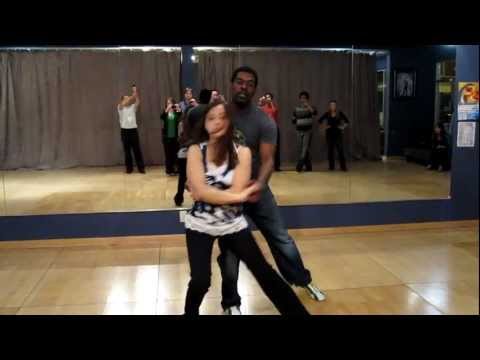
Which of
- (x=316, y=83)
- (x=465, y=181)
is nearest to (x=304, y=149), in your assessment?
(x=316, y=83)

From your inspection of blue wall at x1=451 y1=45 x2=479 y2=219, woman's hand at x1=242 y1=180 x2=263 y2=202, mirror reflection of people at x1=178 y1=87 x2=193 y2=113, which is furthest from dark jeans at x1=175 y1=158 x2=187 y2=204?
blue wall at x1=451 y1=45 x2=479 y2=219

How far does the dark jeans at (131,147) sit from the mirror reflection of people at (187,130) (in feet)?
1.25

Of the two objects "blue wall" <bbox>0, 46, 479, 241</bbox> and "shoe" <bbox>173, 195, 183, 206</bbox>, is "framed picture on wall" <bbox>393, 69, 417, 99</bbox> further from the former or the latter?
"shoe" <bbox>173, 195, 183, 206</bbox>

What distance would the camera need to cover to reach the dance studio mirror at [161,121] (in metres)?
4.58

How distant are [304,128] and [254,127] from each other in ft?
7.69

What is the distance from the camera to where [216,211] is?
7.34ft

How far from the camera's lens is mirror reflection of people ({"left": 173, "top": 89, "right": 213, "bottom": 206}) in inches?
94.1

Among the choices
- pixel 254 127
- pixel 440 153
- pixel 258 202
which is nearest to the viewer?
pixel 254 127

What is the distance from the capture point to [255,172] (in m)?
2.73

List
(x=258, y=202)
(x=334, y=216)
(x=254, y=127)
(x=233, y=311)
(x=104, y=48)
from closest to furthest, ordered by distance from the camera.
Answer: (x=254, y=127) < (x=258, y=202) < (x=233, y=311) < (x=104, y=48) < (x=334, y=216)

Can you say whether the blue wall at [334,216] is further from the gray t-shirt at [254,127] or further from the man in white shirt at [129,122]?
the gray t-shirt at [254,127]

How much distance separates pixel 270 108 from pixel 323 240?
1345 mm

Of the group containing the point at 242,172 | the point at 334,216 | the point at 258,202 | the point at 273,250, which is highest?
the point at 242,172

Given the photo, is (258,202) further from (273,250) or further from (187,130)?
(187,130)
